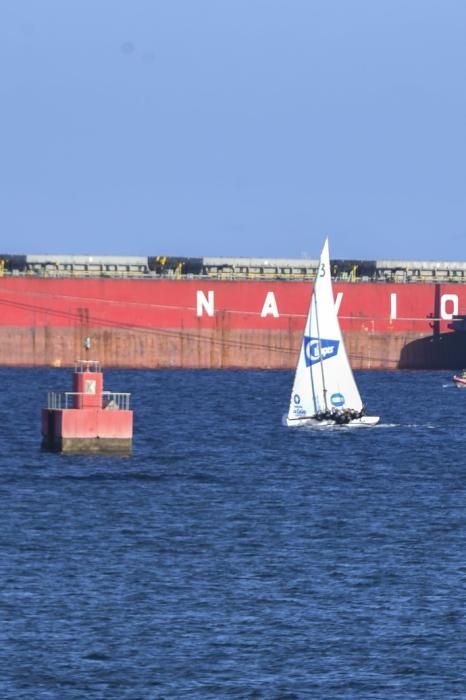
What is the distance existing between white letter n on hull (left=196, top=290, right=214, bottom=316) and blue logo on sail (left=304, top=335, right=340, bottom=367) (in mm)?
32257

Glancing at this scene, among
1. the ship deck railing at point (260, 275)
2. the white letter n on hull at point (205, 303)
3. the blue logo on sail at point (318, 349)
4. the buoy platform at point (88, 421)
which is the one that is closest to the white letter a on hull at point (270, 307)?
the ship deck railing at point (260, 275)

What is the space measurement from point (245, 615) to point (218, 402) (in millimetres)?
53436

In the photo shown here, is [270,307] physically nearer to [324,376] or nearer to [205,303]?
[205,303]

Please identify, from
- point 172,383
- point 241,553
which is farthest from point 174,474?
point 172,383

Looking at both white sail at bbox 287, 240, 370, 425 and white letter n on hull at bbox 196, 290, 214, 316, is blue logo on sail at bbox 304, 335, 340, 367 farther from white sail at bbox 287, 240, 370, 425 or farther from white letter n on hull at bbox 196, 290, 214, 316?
white letter n on hull at bbox 196, 290, 214, 316

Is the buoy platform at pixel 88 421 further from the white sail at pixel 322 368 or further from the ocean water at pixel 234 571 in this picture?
the white sail at pixel 322 368

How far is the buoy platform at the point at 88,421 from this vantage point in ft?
165

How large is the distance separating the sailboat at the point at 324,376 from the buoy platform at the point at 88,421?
11.9 meters

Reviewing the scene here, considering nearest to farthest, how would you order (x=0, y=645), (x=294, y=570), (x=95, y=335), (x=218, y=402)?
1. (x=0, y=645)
2. (x=294, y=570)
3. (x=218, y=402)
4. (x=95, y=335)

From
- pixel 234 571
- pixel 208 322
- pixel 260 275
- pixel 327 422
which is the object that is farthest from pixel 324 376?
pixel 260 275

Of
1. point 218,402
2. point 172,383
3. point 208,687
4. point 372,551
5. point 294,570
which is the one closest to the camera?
point 208,687

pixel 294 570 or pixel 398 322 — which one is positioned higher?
pixel 398 322

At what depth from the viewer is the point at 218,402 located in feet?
276

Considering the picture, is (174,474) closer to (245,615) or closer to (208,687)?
(245,615)
